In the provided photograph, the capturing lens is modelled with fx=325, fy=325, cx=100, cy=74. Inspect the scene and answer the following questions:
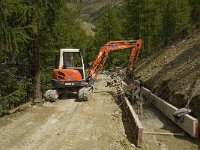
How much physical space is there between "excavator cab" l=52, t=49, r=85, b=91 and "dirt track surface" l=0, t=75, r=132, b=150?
1.89 m

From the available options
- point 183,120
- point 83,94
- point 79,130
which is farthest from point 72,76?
point 183,120

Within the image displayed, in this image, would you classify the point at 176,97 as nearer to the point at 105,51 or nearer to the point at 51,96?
the point at 51,96

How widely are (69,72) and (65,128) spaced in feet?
→ 22.3

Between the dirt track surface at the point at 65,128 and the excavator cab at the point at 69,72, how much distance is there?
1.89 meters

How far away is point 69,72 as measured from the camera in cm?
1775

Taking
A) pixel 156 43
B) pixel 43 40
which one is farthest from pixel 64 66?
pixel 156 43

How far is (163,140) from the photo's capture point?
35.7 ft

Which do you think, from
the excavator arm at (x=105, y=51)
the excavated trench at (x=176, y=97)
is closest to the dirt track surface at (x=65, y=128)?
the excavated trench at (x=176, y=97)

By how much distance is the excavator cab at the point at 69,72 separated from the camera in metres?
17.8

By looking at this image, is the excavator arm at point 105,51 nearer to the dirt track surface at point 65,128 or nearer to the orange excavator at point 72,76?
the orange excavator at point 72,76

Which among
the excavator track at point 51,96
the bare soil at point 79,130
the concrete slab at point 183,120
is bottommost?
the bare soil at point 79,130

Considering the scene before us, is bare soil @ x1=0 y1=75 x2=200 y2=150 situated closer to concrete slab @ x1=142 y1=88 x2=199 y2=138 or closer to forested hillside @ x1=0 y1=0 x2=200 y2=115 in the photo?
concrete slab @ x1=142 y1=88 x2=199 y2=138

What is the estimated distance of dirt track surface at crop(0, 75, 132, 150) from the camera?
9.44m

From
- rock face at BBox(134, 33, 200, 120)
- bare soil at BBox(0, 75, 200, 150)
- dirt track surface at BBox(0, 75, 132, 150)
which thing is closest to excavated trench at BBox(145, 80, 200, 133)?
rock face at BBox(134, 33, 200, 120)
